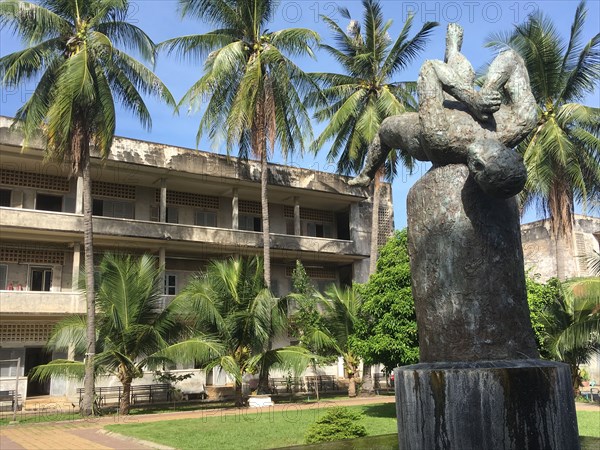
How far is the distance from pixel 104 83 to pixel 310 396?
525 inches

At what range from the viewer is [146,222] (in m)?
22.5

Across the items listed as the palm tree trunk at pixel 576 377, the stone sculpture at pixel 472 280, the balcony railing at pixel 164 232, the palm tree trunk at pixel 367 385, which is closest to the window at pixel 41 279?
the balcony railing at pixel 164 232

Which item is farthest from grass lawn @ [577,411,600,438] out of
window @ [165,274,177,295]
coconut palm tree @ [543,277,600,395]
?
window @ [165,274,177,295]

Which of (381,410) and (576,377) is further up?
(576,377)

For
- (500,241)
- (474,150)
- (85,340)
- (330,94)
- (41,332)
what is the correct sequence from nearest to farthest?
(474,150) → (500,241) → (85,340) → (41,332) → (330,94)

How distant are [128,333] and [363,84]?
13197 mm

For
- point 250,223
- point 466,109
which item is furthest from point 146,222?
point 466,109

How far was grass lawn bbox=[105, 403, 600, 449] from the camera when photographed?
414 inches

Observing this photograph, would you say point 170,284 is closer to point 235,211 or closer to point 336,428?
point 235,211

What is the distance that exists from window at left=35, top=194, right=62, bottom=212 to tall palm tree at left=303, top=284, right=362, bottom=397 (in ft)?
36.0

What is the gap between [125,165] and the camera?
22.2 m

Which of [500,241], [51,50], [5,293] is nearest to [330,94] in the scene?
[51,50]

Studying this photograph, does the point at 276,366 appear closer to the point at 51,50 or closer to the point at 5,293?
the point at 5,293

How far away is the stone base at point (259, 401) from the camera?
17672 millimetres
